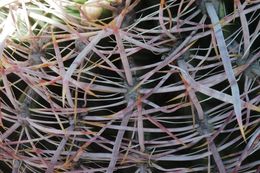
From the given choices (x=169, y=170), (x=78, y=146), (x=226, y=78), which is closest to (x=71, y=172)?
(x=78, y=146)

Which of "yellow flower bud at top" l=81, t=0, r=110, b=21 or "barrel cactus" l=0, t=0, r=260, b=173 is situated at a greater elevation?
"yellow flower bud at top" l=81, t=0, r=110, b=21

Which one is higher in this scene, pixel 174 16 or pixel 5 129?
pixel 174 16

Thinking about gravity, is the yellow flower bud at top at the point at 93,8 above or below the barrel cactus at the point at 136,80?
above

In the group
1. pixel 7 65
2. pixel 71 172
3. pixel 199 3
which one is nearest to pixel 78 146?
pixel 71 172

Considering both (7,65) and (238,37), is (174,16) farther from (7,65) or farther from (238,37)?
(7,65)

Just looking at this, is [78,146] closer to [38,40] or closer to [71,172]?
[71,172]

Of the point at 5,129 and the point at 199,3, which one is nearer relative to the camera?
the point at 199,3
